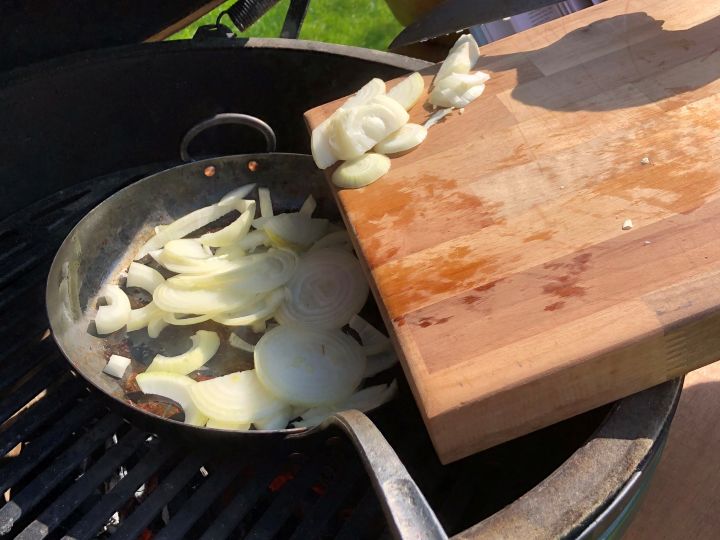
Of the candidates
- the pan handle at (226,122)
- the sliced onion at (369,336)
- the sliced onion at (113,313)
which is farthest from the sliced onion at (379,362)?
the pan handle at (226,122)

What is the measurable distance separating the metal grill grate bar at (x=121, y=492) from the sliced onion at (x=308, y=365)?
208mm

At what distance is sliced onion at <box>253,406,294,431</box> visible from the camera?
121 centimetres

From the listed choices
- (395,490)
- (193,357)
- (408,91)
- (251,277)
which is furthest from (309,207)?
(395,490)

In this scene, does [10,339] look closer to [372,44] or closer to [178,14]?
[178,14]

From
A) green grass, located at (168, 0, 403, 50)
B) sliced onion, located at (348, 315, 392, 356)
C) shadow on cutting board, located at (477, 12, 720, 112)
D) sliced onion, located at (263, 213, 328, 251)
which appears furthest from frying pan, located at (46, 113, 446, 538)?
green grass, located at (168, 0, 403, 50)

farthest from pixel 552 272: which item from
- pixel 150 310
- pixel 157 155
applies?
pixel 157 155

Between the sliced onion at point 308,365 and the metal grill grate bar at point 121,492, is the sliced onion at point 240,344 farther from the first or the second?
the metal grill grate bar at point 121,492

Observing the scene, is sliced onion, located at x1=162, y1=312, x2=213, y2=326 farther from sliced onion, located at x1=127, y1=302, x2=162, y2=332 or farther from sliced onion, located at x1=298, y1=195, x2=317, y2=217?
sliced onion, located at x1=298, y1=195, x2=317, y2=217

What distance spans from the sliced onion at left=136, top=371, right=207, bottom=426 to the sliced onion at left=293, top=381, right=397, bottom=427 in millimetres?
188

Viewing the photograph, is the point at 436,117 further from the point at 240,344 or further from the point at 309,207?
the point at 240,344

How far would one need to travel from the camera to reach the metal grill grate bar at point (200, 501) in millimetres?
1124

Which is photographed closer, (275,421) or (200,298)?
(275,421)

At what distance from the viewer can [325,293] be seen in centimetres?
139

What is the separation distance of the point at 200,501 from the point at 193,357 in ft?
0.88
